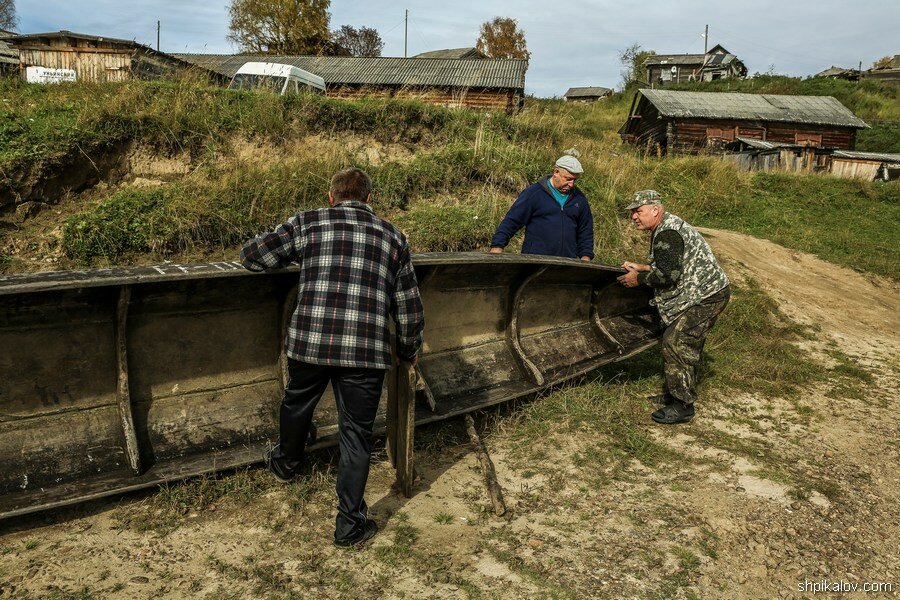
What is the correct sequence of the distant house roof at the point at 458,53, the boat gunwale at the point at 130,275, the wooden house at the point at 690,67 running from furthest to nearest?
the wooden house at the point at 690,67, the distant house roof at the point at 458,53, the boat gunwale at the point at 130,275

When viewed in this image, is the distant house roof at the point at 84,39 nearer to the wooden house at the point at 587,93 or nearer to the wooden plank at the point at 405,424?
the wooden plank at the point at 405,424

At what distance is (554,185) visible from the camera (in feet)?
18.1

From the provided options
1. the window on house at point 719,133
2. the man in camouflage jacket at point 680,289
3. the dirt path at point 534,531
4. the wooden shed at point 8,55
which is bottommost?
the dirt path at point 534,531

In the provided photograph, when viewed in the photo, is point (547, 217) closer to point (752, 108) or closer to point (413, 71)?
point (413, 71)

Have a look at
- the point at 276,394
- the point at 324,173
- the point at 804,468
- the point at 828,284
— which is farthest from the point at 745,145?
the point at 276,394

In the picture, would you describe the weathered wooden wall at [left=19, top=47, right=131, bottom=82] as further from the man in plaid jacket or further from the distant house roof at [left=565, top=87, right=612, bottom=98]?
the distant house roof at [left=565, top=87, right=612, bottom=98]

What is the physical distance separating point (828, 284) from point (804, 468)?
687 cm

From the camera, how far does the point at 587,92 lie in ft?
199

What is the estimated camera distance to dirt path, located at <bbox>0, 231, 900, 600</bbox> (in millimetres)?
2936

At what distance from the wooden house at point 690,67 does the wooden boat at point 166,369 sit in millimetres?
58901

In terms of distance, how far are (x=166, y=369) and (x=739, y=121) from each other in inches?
1272

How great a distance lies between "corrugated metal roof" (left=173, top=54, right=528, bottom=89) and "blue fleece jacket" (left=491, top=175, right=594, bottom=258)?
21836 mm

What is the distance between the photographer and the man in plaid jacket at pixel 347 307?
3.02 m

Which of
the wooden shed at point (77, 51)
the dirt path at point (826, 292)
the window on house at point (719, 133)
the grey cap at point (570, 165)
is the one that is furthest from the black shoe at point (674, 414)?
the window on house at point (719, 133)
